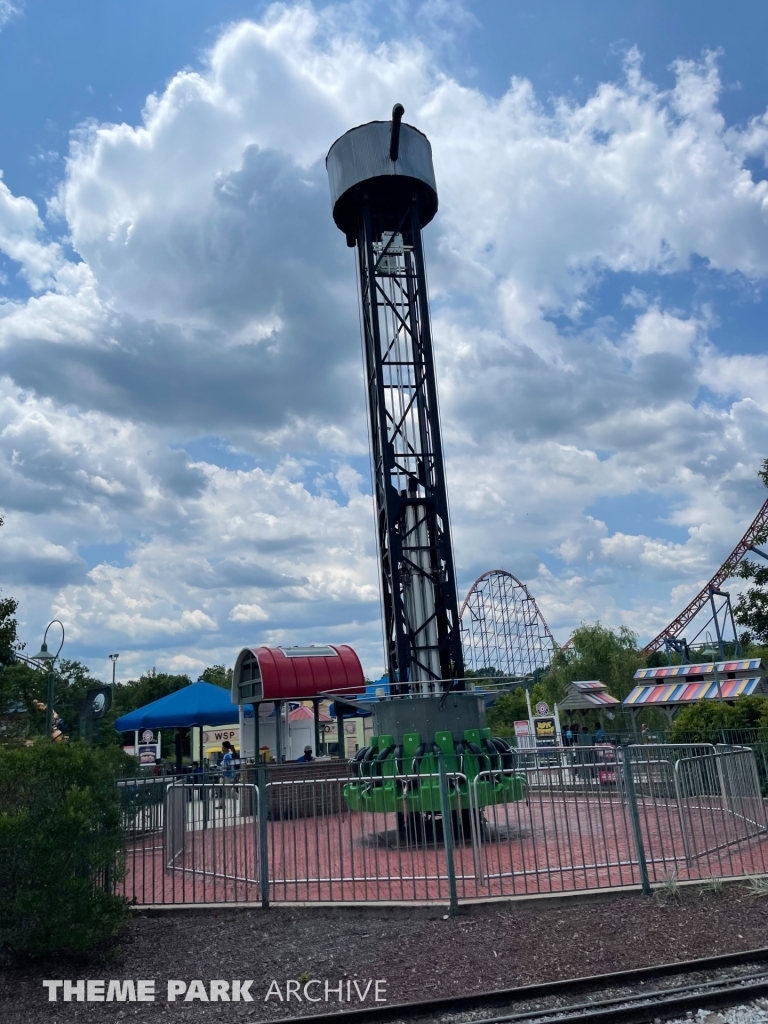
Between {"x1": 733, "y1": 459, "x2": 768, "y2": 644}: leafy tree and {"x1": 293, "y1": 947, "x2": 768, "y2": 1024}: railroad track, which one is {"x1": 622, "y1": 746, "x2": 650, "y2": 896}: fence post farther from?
{"x1": 733, "y1": 459, "x2": 768, "y2": 644}: leafy tree

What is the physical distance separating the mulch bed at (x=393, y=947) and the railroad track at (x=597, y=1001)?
25cm

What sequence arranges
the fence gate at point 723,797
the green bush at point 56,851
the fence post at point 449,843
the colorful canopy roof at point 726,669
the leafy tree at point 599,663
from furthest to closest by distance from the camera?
the leafy tree at point 599,663, the colorful canopy roof at point 726,669, the fence gate at point 723,797, the fence post at point 449,843, the green bush at point 56,851

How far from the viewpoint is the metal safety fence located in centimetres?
830

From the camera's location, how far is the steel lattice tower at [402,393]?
13789mm

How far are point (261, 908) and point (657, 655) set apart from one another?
299 ft

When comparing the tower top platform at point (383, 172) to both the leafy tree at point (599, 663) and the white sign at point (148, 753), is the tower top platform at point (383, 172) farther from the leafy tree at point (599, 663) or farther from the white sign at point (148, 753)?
the leafy tree at point (599, 663)

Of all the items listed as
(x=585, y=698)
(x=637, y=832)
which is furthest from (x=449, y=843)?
(x=585, y=698)

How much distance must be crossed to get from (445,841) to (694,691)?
2232cm

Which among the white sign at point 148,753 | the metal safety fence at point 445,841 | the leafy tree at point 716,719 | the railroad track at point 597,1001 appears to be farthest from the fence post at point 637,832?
the white sign at point 148,753

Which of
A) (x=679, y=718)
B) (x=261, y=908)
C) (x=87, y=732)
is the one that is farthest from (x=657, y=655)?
(x=261, y=908)

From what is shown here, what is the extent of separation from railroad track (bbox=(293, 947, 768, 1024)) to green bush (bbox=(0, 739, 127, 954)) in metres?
2.35

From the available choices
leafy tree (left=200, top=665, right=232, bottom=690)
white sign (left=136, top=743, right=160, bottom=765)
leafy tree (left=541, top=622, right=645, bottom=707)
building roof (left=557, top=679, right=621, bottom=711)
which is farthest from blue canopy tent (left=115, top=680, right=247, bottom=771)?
leafy tree (left=200, top=665, right=232, bottom=690)

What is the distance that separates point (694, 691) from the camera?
90.0 ft

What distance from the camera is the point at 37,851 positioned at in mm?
6613
